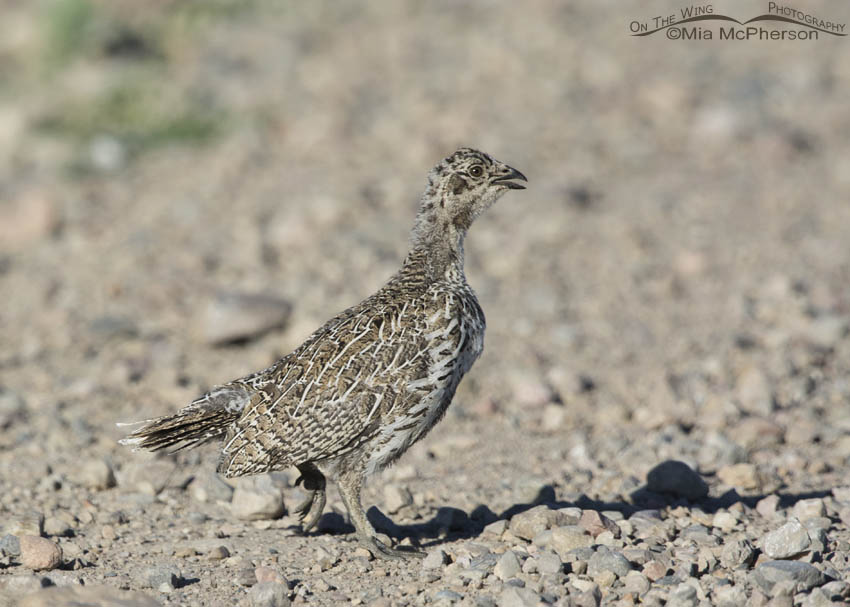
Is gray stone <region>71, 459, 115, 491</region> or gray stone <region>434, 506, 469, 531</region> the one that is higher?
gray stone <region>71, 459, 115, 491</region>

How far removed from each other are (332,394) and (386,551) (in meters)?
0.92

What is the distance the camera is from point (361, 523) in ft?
21.6

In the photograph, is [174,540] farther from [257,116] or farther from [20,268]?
[257,116]

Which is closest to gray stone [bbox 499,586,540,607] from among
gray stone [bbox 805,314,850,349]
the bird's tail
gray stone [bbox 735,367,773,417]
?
the bird's tail

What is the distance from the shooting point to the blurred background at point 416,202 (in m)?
9.58

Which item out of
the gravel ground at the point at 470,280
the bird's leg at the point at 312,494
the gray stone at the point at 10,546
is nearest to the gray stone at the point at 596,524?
the gravel ground at the point at 470,280

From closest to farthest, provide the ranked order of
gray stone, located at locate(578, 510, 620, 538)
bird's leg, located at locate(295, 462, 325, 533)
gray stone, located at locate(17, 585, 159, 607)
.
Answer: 1. gray stone, located at locate(17, 585, 159, 607)
2. gray stone, located at locate(578, 510, 620, 538)
3. bird's leg, located at locate(295, 462, 325, 533)

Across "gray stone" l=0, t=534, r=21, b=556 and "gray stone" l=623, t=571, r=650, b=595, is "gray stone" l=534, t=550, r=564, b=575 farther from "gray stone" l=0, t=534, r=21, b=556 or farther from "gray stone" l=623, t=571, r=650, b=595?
"gray stone" l=0, t=534, r=21, b=556

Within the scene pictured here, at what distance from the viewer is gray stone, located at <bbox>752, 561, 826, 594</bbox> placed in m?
5.73

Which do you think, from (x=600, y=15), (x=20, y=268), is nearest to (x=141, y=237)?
(x=20, y=268)

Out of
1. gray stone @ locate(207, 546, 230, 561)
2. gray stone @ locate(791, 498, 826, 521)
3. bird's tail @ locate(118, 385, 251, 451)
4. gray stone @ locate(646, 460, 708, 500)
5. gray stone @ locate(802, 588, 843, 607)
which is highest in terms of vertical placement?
bird's tail @ locate(118, 385, 251, 451)

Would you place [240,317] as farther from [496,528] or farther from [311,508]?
[496,528]

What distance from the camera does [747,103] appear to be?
15016 mm

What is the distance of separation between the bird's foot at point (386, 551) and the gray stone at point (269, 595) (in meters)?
0.77
